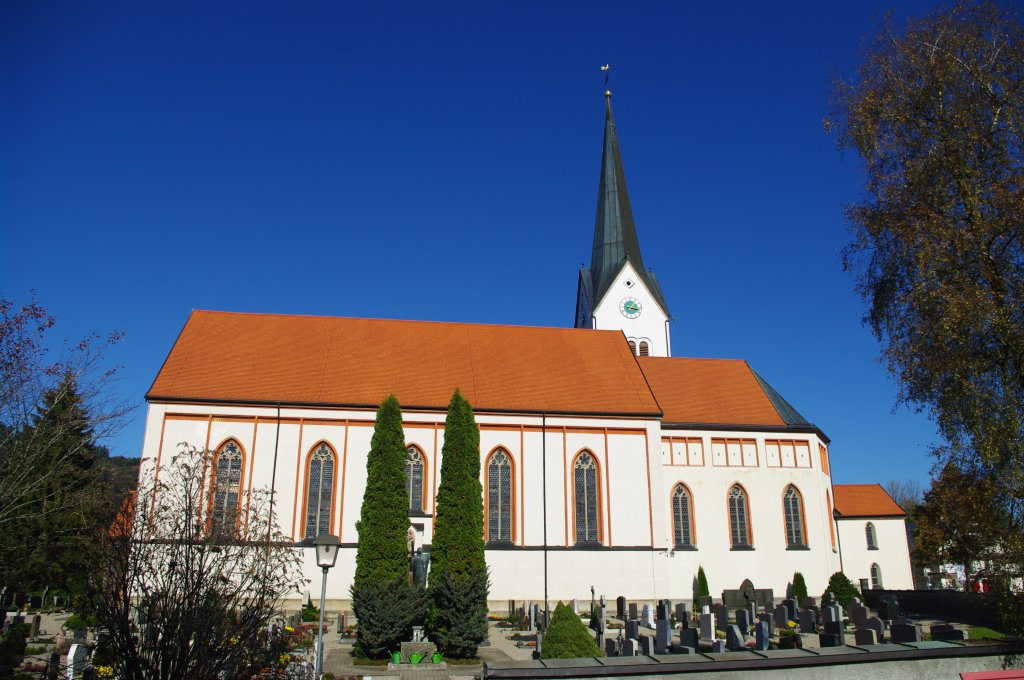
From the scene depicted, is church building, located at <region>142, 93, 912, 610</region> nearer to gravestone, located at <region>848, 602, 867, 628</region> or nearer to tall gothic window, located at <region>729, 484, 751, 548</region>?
tall gothic window, located at <region>729, 484, 751, 548</region>

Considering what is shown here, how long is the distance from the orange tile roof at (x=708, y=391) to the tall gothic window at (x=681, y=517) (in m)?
2.97

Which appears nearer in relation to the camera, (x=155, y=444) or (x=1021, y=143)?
(x=1021, y=143)

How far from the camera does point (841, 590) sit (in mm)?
27797

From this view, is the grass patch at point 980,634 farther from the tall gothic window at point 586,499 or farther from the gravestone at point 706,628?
the tall gothic window at point 586,499

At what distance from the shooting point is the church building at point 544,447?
26391 millimetres

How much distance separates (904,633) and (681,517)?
15.8m

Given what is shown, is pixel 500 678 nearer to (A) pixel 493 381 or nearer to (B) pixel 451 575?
(B) pixel 451 575

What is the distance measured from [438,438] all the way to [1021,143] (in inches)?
759

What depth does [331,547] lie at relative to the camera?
50.9ft

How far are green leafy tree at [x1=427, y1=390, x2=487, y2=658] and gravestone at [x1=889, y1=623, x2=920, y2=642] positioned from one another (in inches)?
353

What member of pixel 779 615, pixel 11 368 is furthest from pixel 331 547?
pixel 779 615

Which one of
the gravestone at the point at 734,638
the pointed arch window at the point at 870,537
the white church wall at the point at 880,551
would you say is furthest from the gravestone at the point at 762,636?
the pointed arch window at the point at 870,537

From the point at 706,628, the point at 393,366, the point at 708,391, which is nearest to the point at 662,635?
the point at 706,628

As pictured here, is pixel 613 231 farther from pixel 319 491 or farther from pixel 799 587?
pixel 319 491
